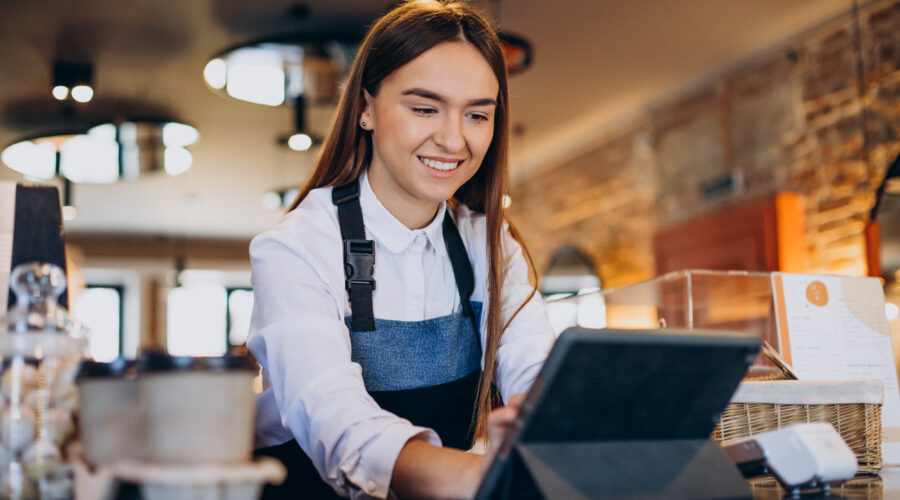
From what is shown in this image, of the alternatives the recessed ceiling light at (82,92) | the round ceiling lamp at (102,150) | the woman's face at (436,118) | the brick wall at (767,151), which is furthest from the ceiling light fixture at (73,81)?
the woman's face at (436,118)

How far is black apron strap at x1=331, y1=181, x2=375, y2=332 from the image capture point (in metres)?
1.27

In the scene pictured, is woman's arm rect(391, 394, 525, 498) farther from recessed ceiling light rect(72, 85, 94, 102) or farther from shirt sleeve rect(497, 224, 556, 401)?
recessed ceiling light rect(72, 85, 94, 102)

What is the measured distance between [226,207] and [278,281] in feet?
26.6

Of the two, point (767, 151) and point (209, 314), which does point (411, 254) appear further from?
point (209, 314)

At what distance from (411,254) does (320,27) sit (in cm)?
348

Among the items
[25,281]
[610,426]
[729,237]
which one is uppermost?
[729,237]

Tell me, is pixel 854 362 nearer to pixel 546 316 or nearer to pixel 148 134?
pixel 546 316

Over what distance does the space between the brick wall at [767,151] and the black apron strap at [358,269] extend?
3.49 meters

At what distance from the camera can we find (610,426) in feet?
2.48

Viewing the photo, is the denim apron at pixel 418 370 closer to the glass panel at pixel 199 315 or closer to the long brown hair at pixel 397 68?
the long brown hair at pixel 397 68

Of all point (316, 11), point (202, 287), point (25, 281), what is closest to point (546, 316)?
point (25, 281)

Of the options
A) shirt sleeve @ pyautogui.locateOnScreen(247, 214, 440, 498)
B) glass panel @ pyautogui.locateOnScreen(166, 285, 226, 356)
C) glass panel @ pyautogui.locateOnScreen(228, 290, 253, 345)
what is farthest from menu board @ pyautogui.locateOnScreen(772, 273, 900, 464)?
glass panel @ pyautogui.locateOnScreen(228, 290, 253, 345)

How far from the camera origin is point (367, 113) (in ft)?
4.66

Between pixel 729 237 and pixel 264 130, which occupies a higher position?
pixel 264 130
